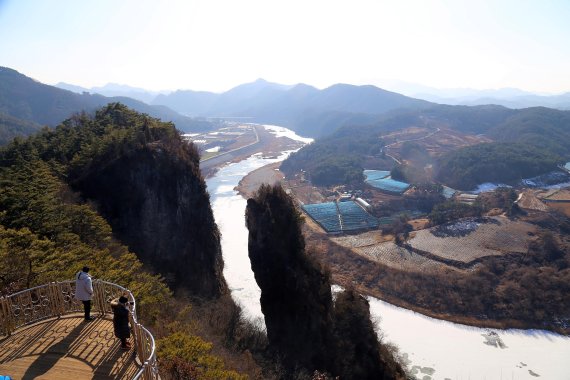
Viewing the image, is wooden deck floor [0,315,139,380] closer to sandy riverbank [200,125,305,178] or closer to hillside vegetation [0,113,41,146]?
hillside vegetation [0,113,41,146]

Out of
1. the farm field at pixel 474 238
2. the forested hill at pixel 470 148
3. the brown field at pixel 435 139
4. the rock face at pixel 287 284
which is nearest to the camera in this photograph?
the rock face at pixel 287 284

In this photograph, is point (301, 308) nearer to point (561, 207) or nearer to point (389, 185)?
point (561, 207)

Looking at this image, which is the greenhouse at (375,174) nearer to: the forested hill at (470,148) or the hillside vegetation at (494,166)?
the forested hill at (470,148)

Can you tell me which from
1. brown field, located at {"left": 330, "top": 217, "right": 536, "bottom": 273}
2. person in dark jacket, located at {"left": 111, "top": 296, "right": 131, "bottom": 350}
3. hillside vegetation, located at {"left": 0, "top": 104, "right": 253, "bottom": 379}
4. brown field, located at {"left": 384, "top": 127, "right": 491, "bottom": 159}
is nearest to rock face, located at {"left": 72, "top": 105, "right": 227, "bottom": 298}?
hillside vegetation, located at {"left": 0, "top": 104, "right": 253, "bottom": 379}

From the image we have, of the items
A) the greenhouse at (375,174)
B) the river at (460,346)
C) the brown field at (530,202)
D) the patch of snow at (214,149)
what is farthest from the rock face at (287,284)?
the patch of snow at (214,149)

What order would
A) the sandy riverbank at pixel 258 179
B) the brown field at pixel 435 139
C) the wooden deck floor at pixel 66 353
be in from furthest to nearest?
the brown field at pixel 435 139
the sandy riverbank at pixel 258 179
the wooden deck floor at pixel 66 353

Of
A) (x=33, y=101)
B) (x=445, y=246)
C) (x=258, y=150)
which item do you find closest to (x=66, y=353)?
(x=445, y=246)
